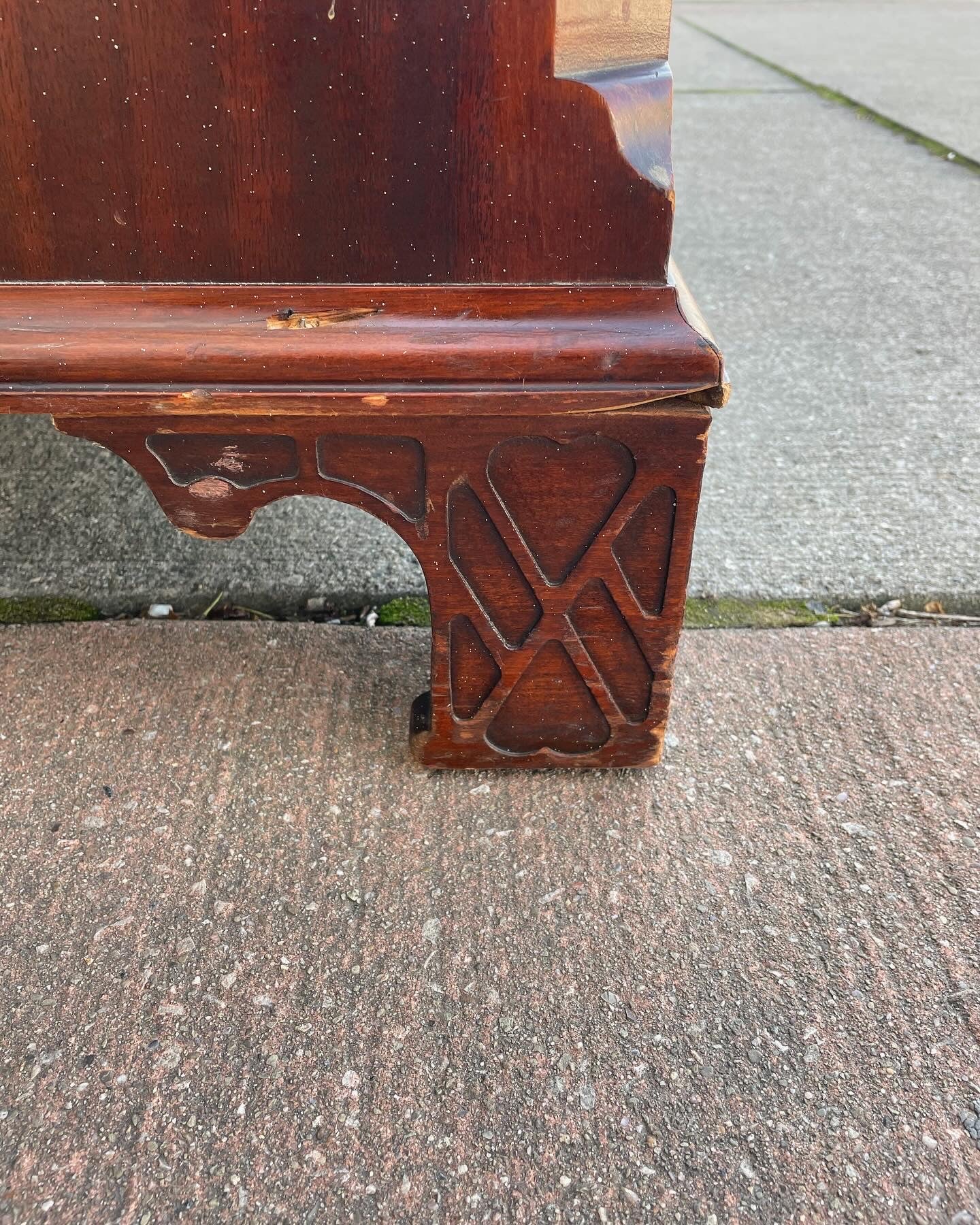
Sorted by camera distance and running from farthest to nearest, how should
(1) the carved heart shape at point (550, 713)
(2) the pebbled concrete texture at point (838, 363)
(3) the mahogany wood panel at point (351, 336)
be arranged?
(2) the pebbled concrete texture at point (838, 363)
(1) the carved heart shape at point (550, 713)
(3) the mahogany wood panel at point (351, 336)

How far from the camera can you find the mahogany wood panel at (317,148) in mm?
867

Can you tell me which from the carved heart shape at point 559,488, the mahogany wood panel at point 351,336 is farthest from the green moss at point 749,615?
the mahogany wood panel at point 351,336

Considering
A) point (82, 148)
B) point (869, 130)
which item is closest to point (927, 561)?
point (82, 148)

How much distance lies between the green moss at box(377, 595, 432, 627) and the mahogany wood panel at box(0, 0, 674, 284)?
659 millimetres

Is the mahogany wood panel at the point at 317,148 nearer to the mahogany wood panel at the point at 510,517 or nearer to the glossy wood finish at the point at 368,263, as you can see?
the glossy wood finish at the point at 368,263

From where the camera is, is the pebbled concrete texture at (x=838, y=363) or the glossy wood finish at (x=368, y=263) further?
the pebbled concrete texture at (x=838, y=363)

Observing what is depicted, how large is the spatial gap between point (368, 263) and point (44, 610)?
0.86 metres

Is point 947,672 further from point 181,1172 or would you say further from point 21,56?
point 21,56

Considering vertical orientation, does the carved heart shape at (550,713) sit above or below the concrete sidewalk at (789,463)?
above

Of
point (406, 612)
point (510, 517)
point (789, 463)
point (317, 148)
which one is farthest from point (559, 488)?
point (789, 463)

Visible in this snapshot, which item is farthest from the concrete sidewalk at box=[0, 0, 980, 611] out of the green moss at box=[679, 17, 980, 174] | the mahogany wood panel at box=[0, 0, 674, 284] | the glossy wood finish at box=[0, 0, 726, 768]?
the mahogany wood panel at box=[0, 0, 674, 284]

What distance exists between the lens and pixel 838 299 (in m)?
2.75

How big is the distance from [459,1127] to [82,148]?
0.92 metres

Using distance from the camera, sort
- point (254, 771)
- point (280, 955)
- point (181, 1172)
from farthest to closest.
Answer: point (254, 771), point (280, 955), point (181, 1172)
